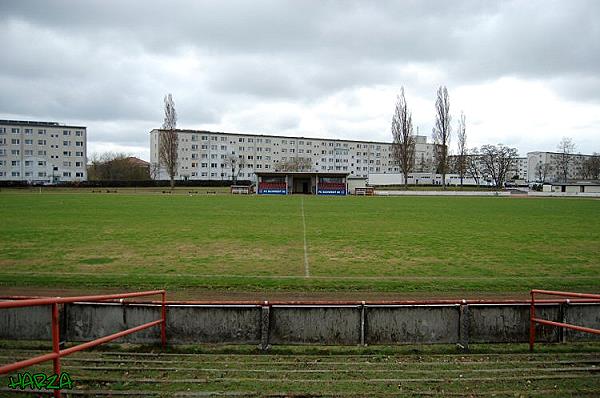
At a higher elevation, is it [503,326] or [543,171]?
[543,171]

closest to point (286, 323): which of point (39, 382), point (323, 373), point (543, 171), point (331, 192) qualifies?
point (323, 373)

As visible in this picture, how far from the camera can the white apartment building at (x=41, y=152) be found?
10688cm

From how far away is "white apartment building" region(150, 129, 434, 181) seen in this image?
132 meters

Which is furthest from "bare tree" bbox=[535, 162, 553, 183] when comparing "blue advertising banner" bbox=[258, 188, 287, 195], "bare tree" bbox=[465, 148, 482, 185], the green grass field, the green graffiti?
the green graffiti

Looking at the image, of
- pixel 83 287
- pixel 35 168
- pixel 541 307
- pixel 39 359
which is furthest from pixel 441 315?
pixel 35 168

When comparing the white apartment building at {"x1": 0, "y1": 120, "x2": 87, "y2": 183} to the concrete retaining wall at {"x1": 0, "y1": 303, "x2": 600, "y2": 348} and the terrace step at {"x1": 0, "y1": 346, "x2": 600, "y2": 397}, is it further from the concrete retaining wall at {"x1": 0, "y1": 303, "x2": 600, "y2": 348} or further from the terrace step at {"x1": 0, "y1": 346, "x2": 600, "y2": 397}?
the terrace step at {"x1": 0, "y1": 346, "x2": 600, "y2": 397}

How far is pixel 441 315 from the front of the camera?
847 cm

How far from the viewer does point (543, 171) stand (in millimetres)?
162375

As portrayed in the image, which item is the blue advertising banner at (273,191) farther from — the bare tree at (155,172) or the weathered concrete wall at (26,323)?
the weathered concrete wall at (26,323)

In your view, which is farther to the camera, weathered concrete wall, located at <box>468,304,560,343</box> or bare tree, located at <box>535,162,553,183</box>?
bare tree, located at <box>535,162,553,183</box>

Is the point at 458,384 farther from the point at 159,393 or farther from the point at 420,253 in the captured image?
the point at 420,253

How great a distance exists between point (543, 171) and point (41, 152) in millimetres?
162920

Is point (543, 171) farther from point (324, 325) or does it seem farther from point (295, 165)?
point (324, 325)

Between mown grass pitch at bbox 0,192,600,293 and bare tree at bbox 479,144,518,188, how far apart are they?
89.3 metres
